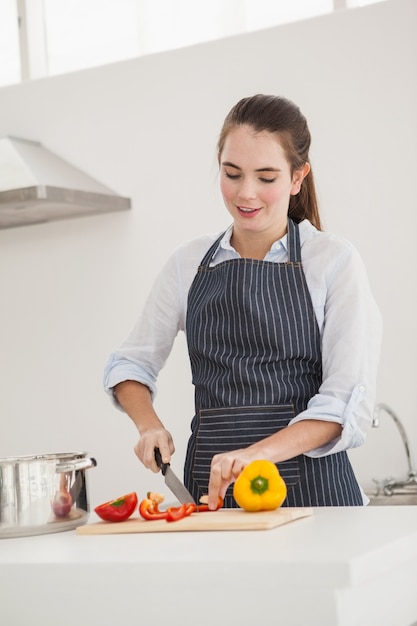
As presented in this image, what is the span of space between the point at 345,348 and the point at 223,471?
0.31 m

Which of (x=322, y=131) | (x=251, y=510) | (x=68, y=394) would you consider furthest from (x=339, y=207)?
(x=251, y=510)

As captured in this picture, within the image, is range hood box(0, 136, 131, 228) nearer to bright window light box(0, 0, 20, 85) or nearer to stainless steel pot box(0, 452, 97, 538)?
bright window light box(0, 0, 20, 85)

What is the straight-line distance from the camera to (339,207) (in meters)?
3.17

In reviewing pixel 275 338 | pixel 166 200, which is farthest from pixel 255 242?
pixel 166 200

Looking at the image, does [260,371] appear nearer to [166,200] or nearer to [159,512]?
[159,512]

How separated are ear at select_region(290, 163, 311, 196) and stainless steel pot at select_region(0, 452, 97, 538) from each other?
0.66 metres

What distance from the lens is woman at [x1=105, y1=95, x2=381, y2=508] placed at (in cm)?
158

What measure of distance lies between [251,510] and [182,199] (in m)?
2.18

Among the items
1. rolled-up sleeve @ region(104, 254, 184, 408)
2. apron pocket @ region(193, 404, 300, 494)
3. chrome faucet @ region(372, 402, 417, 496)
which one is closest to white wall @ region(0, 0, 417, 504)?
chrome faucet @ region(372, 402, 417, 496)

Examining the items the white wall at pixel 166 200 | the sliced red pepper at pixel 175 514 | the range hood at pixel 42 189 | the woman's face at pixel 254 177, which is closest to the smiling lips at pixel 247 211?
the woman's face at pixel 254 177

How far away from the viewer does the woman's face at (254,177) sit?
1.68 m

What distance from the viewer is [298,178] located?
5.85ft

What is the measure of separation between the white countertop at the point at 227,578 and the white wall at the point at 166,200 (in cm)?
186

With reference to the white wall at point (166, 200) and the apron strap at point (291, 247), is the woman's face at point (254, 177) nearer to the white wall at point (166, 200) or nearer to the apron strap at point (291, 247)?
the apron strap at point (291, 247)
